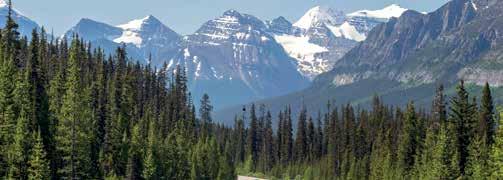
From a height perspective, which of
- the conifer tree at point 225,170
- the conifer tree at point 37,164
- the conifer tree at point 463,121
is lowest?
the conifer tree at point 225,170

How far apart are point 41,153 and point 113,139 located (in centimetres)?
2119

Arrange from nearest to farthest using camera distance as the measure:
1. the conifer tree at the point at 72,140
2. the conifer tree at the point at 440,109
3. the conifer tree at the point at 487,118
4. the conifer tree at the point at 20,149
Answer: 1. the conifer tree at the point at 20,149
2. the conifer tree at the point at 72,140
3. the conifer tree at the point at 487,118
4. the conifer tree at the point at 440,109

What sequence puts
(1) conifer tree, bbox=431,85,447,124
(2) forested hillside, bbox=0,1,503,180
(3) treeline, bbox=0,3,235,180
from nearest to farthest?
1. (3) treeline, bbox=0,3,235,180
2. (2) forested hillside, bbox=0,1,503,180
3. (1) conifer tree, bbox=431,85,447,124

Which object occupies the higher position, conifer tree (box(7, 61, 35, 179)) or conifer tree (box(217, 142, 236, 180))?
conifer tree (box(7, 61, 35, 179))

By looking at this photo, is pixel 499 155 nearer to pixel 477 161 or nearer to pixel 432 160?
pixel 477 161

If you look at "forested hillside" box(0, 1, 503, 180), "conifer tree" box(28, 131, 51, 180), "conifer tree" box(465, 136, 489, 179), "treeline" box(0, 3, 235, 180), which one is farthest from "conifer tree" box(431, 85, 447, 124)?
"conifer tree" box(28, 131, 51, 180)

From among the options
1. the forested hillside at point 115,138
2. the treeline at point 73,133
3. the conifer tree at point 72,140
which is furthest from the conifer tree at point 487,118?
the conifer tree at point 72,140

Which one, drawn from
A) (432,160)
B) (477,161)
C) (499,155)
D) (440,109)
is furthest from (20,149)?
(440,109)

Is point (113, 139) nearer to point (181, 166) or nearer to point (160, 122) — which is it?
point (181, 166)

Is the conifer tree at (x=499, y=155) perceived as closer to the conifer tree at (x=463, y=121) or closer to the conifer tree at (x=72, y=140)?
the conifer tree at (x=463, y=121)

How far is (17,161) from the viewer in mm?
91188

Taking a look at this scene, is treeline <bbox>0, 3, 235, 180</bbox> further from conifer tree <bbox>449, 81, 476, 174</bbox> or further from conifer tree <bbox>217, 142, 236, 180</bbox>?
conifer tree <bbox>449, 81, 476, 174</bbox>

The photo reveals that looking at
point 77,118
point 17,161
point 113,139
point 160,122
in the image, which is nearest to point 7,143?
point 17,161

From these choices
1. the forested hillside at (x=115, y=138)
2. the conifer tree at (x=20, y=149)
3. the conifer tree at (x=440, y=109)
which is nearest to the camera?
the conifer tree at (x=20, y=149)
